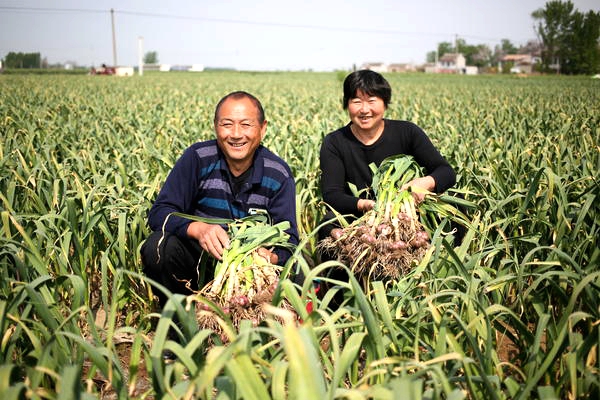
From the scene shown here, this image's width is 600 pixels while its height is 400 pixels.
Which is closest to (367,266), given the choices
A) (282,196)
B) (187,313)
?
(282,196)

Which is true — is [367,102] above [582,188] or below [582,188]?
above

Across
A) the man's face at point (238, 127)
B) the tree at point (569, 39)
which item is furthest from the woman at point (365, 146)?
the tree at point (569, 39)

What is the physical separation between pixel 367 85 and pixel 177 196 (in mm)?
1311

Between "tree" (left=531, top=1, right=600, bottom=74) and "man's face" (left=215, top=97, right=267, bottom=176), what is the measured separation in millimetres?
68986

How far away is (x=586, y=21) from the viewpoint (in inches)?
2534

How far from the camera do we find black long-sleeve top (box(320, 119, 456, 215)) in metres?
3.17

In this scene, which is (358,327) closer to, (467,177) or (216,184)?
(216,184)

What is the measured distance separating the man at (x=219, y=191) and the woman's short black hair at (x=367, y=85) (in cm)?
73

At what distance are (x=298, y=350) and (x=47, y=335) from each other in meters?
1.04

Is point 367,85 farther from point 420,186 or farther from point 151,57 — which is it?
point 151,57

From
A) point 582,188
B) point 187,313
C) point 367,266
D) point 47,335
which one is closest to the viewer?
point 187,313

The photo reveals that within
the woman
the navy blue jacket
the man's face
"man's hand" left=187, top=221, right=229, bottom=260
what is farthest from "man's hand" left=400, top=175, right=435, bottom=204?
"man's hand" left=187, top=221, right=229, bottom=260

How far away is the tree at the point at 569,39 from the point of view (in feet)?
202

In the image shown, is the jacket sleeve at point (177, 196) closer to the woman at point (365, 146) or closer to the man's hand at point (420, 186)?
the woman at point (365, 146)
